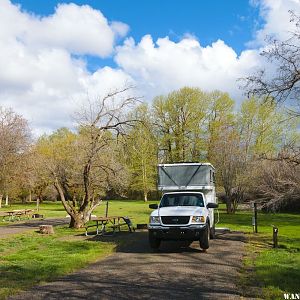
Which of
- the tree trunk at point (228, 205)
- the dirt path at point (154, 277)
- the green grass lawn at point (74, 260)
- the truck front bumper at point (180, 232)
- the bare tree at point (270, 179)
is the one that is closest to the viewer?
the dirt path at point (154, 277)

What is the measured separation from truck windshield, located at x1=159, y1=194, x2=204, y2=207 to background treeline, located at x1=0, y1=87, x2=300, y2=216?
3.19 meters

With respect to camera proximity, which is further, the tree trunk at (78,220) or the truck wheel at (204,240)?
the tree trunk at (78,220)

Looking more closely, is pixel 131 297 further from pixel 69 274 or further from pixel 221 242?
pixel 221 242

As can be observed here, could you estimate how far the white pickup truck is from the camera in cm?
1380

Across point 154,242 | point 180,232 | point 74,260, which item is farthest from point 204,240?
point 74,260

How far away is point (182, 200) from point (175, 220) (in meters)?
1.86

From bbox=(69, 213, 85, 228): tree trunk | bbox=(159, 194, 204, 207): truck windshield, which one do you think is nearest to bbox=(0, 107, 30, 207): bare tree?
bbox=(69, 213, 85, 228): tree trunk

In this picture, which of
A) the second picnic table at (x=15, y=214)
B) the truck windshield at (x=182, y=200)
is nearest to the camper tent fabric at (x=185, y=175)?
the truck windshield at (x=182, y=200)

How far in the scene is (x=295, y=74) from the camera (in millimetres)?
15102

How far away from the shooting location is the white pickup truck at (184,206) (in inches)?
543

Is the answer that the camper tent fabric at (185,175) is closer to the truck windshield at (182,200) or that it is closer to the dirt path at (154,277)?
the truck windshield at (182,200)

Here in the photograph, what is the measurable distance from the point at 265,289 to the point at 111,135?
51.9ft

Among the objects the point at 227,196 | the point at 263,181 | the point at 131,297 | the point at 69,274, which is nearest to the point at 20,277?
the point at 69,274

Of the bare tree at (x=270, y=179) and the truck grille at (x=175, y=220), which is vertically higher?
the bare tree at (x=270, y=179)
